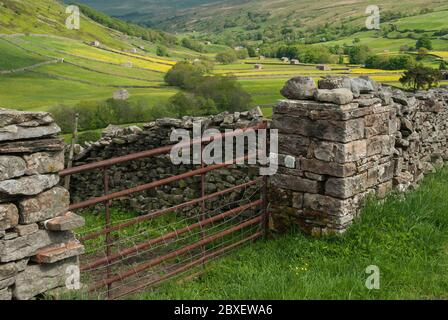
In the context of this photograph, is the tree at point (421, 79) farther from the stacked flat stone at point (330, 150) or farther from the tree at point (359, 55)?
the stacked flat stone at point (330, 150)

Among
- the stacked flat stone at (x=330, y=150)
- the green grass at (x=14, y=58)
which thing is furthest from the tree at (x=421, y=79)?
the green grass at (x=14, y=58)

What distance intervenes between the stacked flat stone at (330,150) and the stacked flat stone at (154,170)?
2404mm

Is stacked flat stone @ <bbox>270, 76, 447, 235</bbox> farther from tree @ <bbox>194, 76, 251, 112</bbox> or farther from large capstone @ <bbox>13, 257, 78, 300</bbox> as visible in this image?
tree @ <bbox>194, 76, 251, 112</bbox>

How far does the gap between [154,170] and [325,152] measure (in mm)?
5050

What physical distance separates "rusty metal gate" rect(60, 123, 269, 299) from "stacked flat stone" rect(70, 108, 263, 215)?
35 cm

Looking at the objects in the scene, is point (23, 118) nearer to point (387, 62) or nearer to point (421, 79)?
point (421, 79)

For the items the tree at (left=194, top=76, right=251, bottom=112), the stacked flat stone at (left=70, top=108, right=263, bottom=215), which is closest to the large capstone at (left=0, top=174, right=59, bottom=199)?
the stacked flat stone at (left=70, top=108, right=263, bottom=215)

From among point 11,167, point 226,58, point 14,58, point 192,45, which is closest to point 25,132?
point 11,167

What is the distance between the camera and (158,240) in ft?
17.9

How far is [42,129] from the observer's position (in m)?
4.43

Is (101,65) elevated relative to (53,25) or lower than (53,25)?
lower
